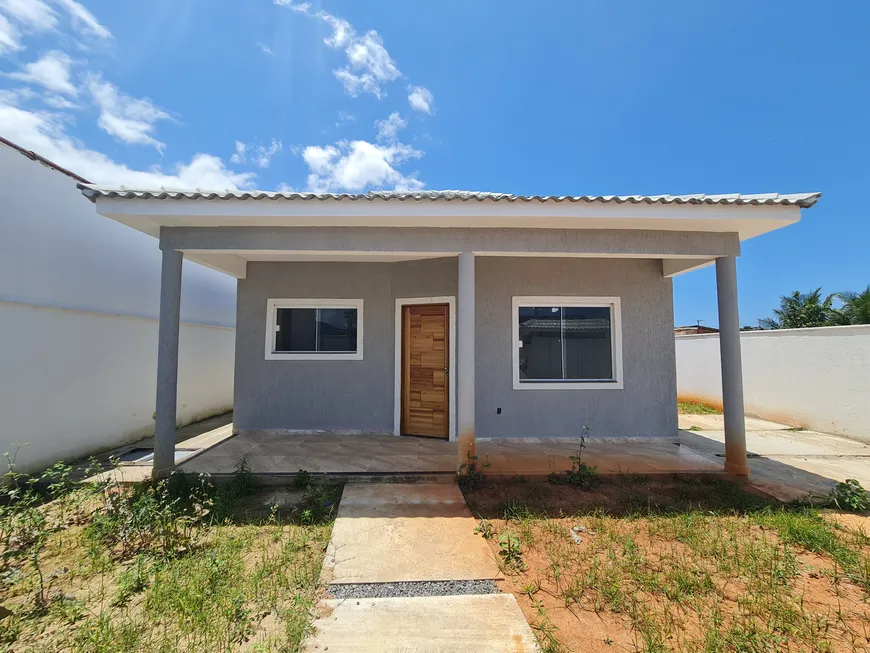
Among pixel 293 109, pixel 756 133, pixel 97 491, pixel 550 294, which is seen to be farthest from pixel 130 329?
pixel 756 133

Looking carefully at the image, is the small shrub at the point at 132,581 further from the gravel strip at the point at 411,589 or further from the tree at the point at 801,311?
the tree at the point at 801,311

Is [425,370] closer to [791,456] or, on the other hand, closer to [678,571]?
[678,571]

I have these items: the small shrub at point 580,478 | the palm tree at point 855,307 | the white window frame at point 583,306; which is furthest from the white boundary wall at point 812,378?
the small shrub at point 580,478

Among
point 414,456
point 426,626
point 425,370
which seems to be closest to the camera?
point 426,626

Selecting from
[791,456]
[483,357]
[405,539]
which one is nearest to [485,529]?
[405,539]

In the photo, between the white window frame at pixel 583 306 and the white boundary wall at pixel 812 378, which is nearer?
the white window frame at pixel 583 306

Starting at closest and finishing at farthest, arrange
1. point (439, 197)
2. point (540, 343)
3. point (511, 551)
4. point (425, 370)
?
point (511, 551)
point (439, 197)
point (540, 343)
point (425, 370)

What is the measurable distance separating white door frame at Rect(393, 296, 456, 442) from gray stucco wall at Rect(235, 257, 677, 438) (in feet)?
0.40

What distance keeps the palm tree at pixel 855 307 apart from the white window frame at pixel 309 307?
15808 mm

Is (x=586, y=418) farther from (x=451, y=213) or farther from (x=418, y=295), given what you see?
(x=451, y=213)

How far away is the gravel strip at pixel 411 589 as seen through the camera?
8.33 ft

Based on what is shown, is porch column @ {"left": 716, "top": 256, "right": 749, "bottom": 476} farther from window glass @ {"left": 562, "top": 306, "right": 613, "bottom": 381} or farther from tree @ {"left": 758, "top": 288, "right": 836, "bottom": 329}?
tree @ {"left": 758, "top": 288, "right": 836, "bottom": 329}

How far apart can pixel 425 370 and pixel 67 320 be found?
557 cm

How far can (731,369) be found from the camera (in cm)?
479
